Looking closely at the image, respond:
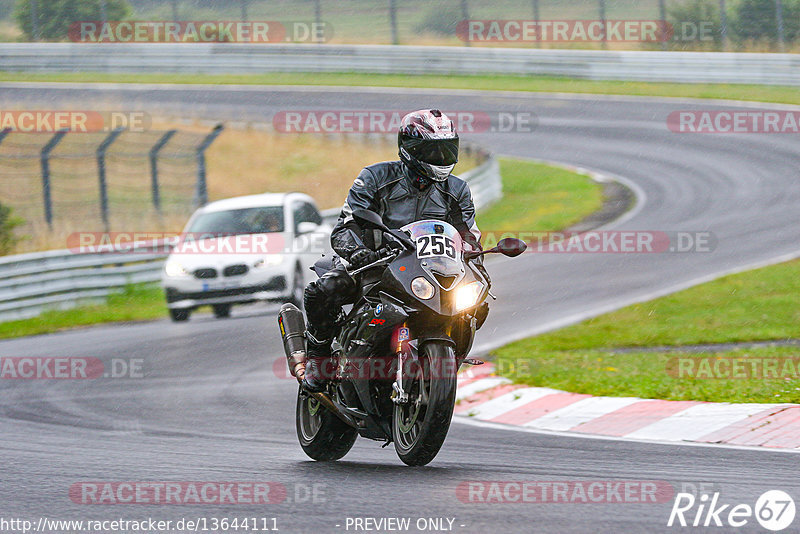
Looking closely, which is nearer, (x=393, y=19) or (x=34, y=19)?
(x=34, y=19)

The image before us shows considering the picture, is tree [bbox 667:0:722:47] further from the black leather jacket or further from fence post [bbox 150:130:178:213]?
the black leather jacket

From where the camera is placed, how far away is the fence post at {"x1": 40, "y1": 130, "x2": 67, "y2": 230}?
19.8 m

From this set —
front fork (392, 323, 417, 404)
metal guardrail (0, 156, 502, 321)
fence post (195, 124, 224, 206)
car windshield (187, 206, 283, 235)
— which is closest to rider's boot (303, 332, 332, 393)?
front fork (392, 323, 417, 404)

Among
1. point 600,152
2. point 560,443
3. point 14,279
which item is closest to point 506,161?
point 600,152

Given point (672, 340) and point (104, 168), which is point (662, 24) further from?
point (672, 340)

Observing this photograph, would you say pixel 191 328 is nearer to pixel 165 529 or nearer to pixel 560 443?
pixel 560 443

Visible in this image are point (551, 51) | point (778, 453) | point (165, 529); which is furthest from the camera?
point (551, 51)

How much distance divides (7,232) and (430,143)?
16170 millimetres

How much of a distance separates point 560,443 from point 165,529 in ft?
12.5

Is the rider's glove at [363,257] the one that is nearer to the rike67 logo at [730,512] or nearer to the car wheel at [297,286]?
the rike67 logo at [730,512]

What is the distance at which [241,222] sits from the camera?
56.3ft

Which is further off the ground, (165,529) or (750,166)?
(165,529)

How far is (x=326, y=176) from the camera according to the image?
1105 inches

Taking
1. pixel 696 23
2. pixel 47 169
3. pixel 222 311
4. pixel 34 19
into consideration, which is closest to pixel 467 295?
pixel 222 311
